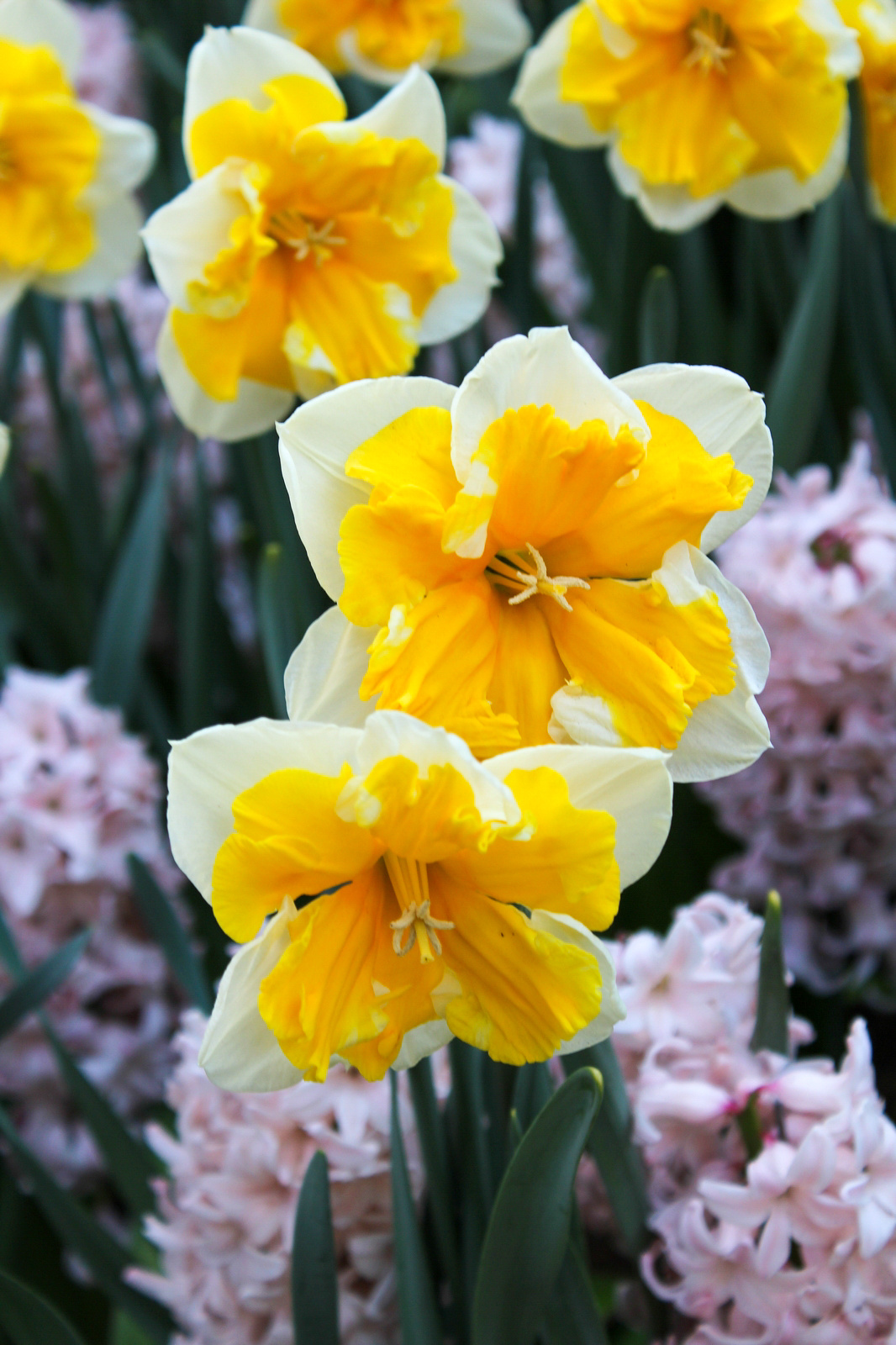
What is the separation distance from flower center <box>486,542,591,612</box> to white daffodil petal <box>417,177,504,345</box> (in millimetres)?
405

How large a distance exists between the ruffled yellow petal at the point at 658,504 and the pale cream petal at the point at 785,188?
0.68 metres

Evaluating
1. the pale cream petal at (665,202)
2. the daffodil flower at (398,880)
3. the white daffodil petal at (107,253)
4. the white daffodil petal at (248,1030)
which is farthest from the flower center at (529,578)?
the white daffodil petal at (107,253)

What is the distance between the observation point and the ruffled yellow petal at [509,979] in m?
0.63

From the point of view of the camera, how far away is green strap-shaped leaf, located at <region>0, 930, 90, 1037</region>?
1.09 metres

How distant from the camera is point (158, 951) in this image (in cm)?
142

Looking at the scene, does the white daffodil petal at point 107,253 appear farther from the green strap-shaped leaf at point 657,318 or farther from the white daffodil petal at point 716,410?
the white daffodil petal at point 716,410

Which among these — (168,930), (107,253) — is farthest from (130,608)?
(168,930)

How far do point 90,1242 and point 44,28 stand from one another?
1.23 m

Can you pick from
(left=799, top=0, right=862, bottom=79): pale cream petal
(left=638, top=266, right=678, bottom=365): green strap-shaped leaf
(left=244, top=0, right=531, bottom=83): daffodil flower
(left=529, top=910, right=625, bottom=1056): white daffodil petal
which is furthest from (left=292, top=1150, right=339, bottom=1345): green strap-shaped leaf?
(left=244, top=0, right=531, bottom=83): daffodil flower

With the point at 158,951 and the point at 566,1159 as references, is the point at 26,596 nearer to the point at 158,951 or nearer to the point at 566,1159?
the point at 158,951

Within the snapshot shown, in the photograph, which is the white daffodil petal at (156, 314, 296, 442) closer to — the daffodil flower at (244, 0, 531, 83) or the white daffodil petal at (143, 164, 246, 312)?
the white daffodil petal at (143, 164, 246, 312)

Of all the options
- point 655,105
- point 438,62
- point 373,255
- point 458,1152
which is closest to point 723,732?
point 458,1152

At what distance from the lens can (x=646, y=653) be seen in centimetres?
67

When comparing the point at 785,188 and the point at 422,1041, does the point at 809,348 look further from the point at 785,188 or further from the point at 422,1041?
the point at 422,1041
